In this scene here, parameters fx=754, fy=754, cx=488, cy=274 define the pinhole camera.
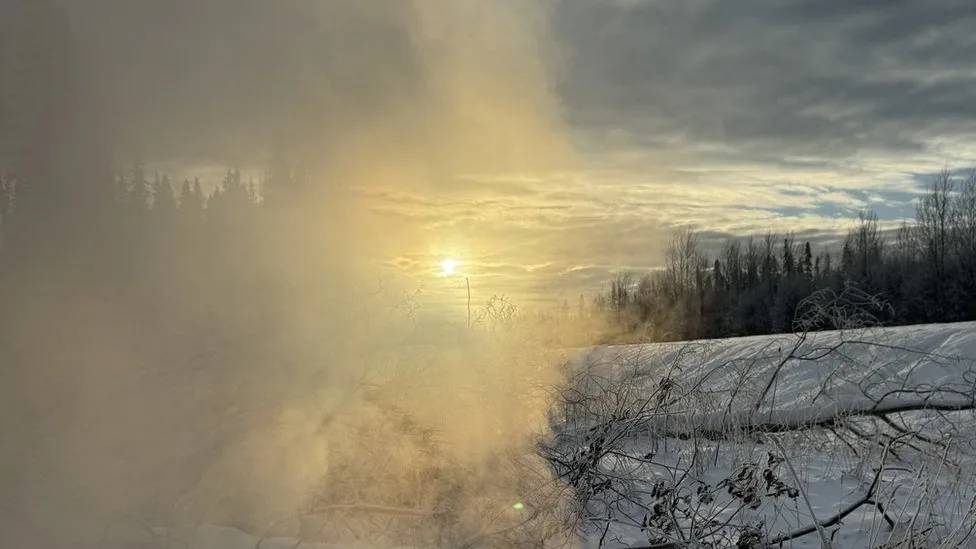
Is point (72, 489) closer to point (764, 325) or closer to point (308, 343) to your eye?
point (308, 343)

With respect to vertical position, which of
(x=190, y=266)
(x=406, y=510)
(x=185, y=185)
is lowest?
(x=406, y=510)

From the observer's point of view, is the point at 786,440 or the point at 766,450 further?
the point at 786,440

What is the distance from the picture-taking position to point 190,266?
11.4 m

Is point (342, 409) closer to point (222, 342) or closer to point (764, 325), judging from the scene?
point (222, 342)

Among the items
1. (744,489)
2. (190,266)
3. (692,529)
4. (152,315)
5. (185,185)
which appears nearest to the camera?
(692,529)

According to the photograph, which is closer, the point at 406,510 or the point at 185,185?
the point at 406,510

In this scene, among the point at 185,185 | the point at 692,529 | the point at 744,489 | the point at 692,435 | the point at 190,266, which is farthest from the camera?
the point at 185,185

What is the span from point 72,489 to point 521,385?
11.3 ft

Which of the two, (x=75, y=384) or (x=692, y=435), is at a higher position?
(x=75, y=384)

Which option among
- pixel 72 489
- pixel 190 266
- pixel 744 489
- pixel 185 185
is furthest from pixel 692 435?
pixel 185 185

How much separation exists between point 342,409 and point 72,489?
1.90 meters

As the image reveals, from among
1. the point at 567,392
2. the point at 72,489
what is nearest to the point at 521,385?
the point at 567,392

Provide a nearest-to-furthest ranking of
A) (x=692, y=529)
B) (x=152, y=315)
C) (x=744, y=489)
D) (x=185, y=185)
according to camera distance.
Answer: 1. (x=692, y=529)
2. (x=744, y=489)
3. (x=152, y=315)
4. (x=185, y=185)

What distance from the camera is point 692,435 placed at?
20.3 ft
